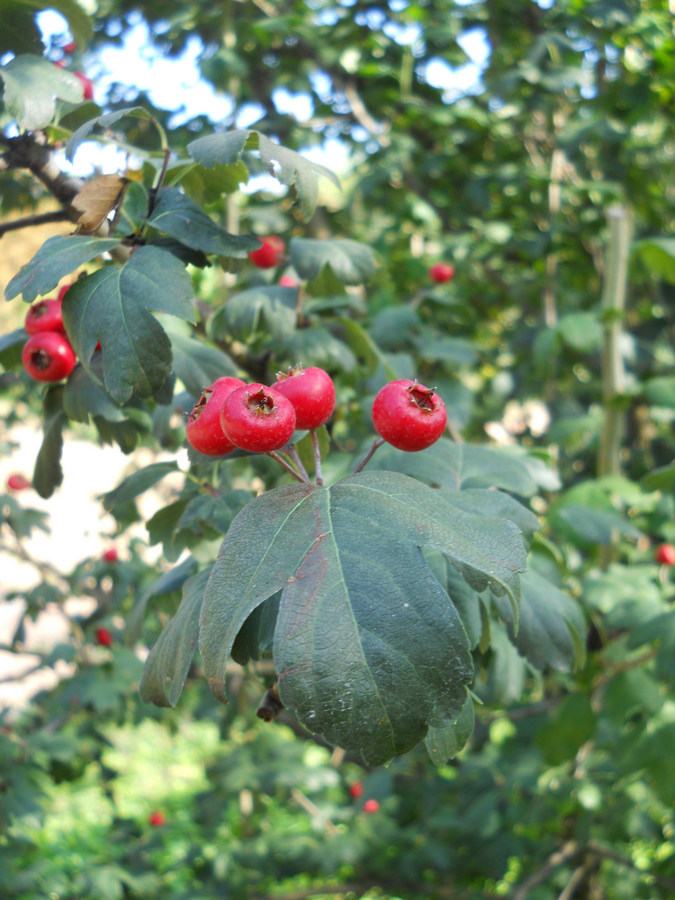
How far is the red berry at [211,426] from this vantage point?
0.88m

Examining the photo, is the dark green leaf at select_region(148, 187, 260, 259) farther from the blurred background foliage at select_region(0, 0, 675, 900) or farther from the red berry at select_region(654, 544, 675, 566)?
the red berry at select_region(654, 544, 675, 566)

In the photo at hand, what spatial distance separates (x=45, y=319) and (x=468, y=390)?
1.47m

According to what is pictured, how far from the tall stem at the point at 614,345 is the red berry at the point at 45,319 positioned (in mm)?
1860

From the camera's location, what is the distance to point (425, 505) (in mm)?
794

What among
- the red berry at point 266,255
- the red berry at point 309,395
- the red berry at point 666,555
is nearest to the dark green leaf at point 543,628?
the red berry at point 309,395

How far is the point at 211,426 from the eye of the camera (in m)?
0.88

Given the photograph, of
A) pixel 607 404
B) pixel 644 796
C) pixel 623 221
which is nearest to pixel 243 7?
pixel 623 221

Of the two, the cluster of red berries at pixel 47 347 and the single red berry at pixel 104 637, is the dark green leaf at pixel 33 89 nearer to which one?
the cluster of red berries at pixel 47 347

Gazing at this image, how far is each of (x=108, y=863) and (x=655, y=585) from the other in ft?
7.79

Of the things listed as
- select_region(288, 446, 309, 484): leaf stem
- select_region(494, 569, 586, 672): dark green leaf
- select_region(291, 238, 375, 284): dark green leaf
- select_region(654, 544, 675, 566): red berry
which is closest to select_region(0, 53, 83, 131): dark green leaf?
select_region(291, 238, 375, 284): dark green leaf

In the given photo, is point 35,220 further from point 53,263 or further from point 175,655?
point 175,655

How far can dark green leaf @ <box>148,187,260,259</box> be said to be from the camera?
107 centimetres

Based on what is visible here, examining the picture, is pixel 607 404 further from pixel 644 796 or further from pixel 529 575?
pixel 529 575

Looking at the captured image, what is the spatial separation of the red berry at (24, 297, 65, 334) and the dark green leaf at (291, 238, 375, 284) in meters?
0.51
